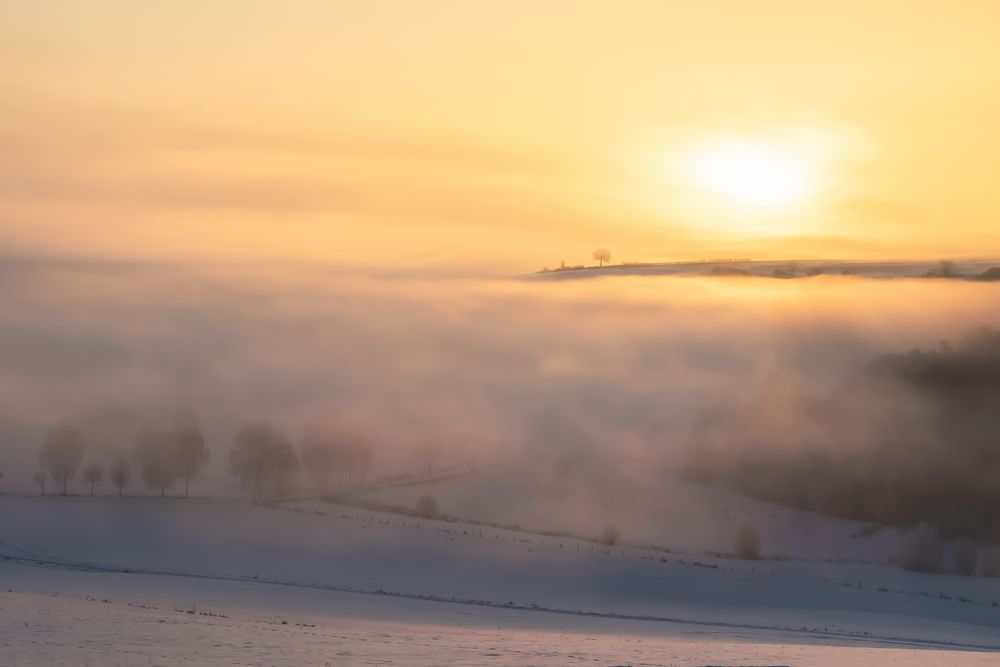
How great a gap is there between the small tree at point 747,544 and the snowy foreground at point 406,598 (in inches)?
178

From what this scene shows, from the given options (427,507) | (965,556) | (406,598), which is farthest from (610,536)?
(406,598)

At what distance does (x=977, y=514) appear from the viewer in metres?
90.6

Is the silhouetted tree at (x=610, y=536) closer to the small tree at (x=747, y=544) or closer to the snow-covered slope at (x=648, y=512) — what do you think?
the snow-covered slope at (x=648, y=512)

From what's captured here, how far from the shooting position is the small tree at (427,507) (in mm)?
80438

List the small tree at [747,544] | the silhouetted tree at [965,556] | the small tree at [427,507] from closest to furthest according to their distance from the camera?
the silhouetted tree at [965,556], the small tree at [747,544], the small tree at [427,507]

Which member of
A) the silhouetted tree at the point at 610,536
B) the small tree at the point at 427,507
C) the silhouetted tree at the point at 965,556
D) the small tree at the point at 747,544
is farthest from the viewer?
the small tree at the point at 427,507

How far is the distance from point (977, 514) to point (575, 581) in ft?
152

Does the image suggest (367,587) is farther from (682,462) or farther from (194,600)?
(682,462)

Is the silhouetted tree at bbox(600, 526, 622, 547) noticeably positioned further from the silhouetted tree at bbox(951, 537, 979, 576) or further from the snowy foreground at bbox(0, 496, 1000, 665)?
the silhouetted tree at bbox(951, 537, 979, 576)

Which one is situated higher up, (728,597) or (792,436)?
(792,436)

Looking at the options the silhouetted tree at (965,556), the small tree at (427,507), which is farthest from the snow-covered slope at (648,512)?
the silhouetted tree at (965,556)

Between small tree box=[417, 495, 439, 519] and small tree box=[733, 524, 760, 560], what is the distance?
22.0m

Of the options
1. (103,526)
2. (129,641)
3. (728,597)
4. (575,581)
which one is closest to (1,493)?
(103,526)

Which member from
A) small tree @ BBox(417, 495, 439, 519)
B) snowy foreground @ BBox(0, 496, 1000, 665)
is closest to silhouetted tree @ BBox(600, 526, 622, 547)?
snowy foreground @ BBox(0, 496, 1000, 665)
